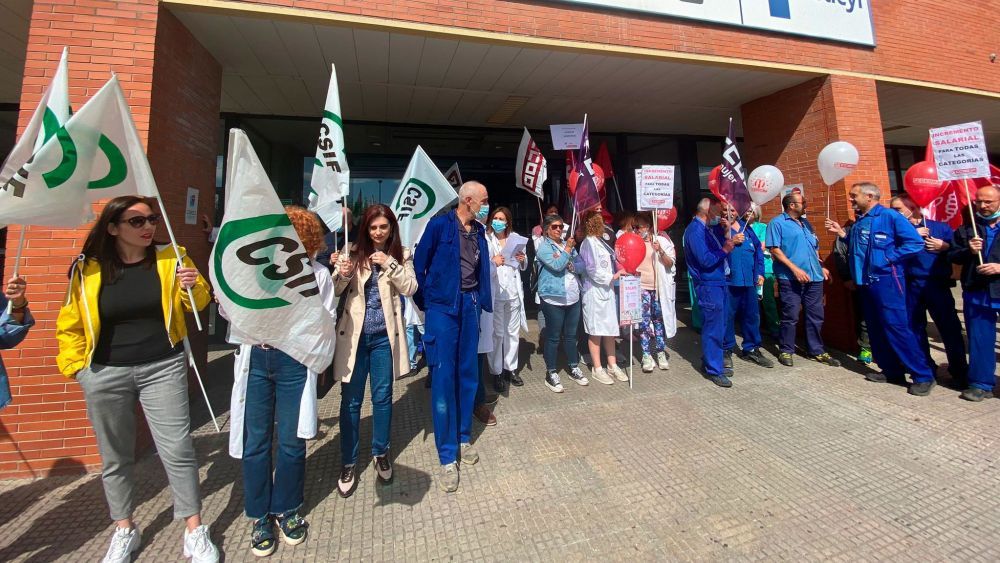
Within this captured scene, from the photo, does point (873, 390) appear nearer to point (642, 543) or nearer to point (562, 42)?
point (642, 543)

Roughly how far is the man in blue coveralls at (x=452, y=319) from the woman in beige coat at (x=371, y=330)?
22 centimetres

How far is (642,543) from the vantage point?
220 cm

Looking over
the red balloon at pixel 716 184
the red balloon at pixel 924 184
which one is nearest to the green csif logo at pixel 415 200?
the red balloon at pixel 716 184

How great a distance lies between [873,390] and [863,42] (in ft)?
16.9

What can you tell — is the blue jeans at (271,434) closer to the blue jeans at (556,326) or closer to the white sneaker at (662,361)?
the blue jeans at (556,326)

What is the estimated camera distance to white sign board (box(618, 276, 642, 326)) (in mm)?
4352

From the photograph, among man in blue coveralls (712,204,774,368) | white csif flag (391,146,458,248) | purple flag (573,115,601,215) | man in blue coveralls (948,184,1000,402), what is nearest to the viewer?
white csif flag (391,146,458,248)

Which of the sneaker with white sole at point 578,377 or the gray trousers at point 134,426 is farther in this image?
the sneaker with white sole at point 578,377

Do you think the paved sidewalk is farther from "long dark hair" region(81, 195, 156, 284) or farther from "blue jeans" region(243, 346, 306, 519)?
"long dark hair" region(81, 195, 156, 284)

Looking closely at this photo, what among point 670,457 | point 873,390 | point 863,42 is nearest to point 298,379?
point 670,457

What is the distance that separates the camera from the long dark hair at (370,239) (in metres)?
2.67

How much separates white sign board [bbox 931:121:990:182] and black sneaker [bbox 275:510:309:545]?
20.8ft

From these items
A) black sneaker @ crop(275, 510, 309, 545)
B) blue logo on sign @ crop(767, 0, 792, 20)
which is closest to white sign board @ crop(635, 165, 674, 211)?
blue logo on sign @ crop(767, 0, 792, 20)

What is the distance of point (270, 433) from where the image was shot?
2.21 metres
